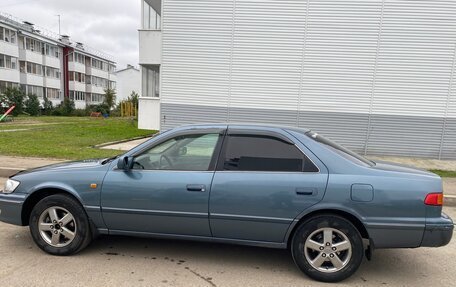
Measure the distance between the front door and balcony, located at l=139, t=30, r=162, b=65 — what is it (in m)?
11.9

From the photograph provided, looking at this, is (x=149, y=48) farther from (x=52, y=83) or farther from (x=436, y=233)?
(x=52, y=83)

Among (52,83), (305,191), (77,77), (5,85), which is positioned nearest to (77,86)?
(77,77)

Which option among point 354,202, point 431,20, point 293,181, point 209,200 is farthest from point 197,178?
point 431,20

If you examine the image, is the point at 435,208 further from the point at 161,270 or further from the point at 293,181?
the point at 161,270

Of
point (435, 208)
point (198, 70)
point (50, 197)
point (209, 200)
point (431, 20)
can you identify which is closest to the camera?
point (435, 208)

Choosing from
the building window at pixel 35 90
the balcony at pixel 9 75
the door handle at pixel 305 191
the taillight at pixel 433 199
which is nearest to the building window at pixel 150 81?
the door handle at pixel 305 191

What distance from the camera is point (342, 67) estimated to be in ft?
40.3

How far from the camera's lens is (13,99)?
34.5m

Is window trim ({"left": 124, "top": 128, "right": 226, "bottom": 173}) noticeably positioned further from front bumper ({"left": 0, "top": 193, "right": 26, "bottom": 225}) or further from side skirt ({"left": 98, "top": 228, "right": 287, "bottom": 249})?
front bumper ({"left": 0, "top": 193, "right": 26, "bottom": 225})

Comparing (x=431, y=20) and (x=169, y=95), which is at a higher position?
(x=431, y=20)

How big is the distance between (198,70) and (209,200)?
10.2m

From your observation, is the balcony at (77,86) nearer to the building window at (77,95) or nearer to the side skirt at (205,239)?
the building window at (77,95)

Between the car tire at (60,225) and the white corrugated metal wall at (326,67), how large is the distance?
380 inches

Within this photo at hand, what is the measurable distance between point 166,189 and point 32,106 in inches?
1574
